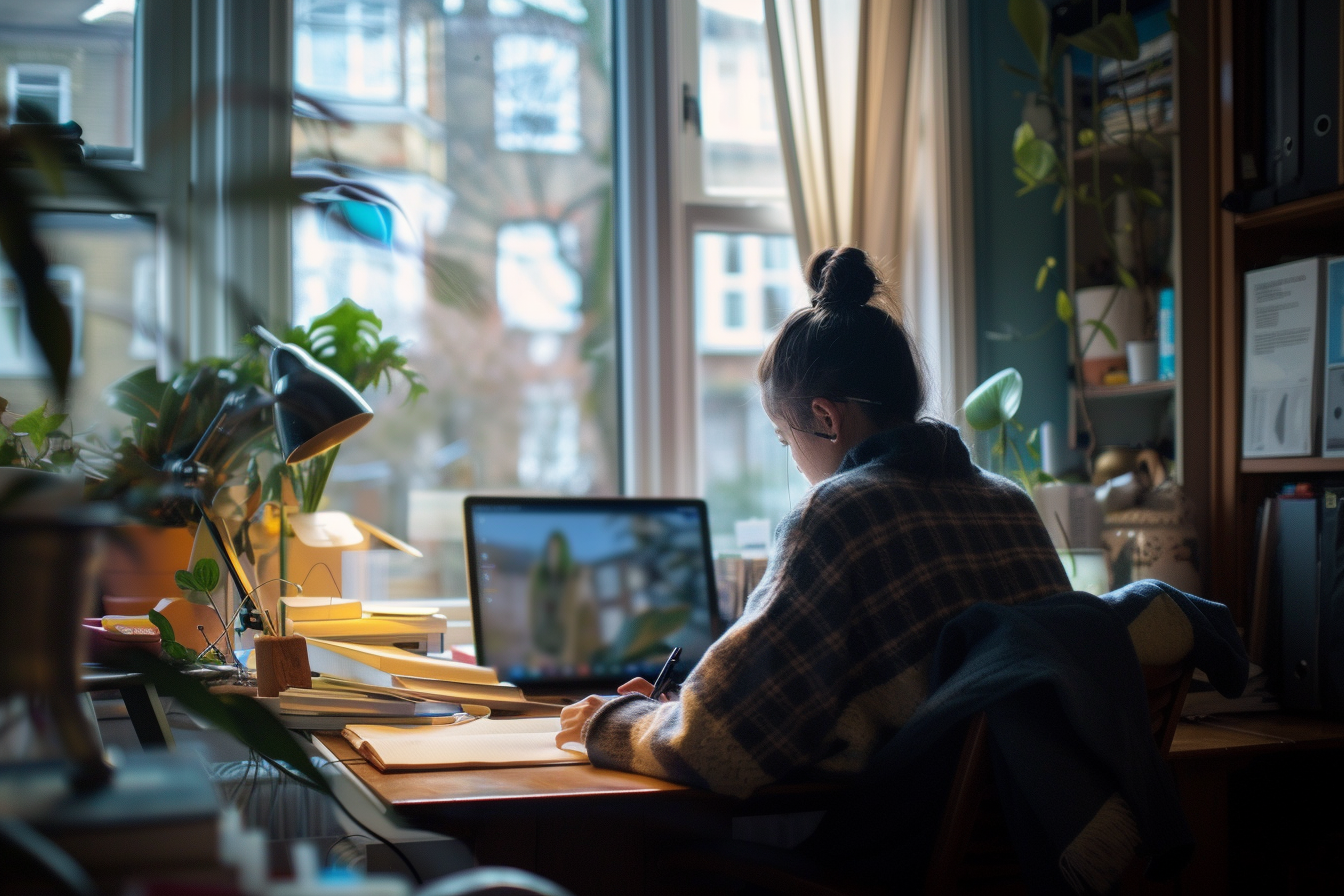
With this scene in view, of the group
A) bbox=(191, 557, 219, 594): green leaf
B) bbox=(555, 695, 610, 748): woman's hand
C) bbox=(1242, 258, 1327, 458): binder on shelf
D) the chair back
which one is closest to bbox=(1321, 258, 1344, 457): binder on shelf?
bbox=(1242, 258, 1327, 458): binder on shelf

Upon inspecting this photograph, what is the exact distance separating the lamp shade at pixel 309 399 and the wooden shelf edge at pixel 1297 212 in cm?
155

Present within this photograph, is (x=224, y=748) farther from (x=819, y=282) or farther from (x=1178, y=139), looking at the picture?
(x=1178, y=139)

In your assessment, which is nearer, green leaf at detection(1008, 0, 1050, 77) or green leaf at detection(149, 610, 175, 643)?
green leaf at detection(149, 610, 175, 643)

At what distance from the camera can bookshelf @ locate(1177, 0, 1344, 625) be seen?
77.2 inches

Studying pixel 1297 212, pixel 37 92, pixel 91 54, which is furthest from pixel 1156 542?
pixel 91 54

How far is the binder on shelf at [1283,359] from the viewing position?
1.85 metres

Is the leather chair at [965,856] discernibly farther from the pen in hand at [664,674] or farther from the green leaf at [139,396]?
the green leaf at [139,396]

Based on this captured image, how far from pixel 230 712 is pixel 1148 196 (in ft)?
7.14

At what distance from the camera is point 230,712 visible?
364mm

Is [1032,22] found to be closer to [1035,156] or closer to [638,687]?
[1035,156]

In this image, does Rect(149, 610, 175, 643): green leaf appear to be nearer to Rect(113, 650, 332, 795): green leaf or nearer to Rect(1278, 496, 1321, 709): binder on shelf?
Rect(113, 650, 332, 795): green leaf

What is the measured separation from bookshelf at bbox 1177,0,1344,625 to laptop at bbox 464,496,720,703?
93cm

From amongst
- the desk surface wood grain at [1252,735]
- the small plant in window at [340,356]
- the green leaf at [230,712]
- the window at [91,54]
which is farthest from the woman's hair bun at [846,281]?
the window at [91,54]

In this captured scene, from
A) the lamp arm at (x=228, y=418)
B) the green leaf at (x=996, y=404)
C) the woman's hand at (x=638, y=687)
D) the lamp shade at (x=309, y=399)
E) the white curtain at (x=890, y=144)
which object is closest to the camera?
the lamp shade at (x=309, y=399)
